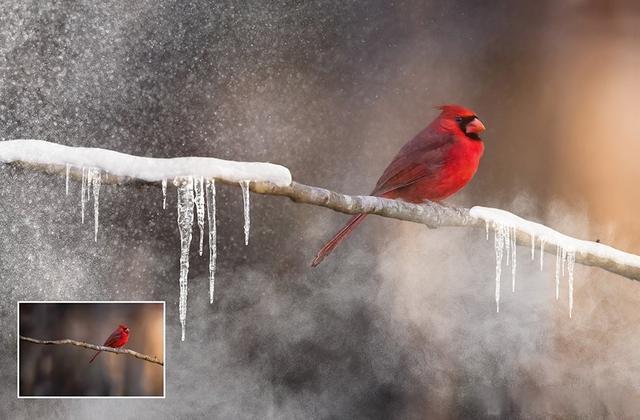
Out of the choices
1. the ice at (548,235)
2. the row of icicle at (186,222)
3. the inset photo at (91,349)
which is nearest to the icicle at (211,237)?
the row of icicle at (186,222)

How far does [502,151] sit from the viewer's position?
143 inches

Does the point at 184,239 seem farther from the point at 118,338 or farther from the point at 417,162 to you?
the point at 417,162

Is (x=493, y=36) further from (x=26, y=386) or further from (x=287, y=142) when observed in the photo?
(x=26, y=386)

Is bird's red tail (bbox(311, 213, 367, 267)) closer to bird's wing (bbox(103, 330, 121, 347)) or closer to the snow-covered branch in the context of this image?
the snow-covered branch

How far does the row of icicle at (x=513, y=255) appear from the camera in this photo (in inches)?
136

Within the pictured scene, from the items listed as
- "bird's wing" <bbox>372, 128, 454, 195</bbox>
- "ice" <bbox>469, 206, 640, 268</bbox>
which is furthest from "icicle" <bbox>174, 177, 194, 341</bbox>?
"ice" <bbox>469, 206, 640, 268</bbox>

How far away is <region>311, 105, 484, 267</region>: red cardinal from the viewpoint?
11.1 feet

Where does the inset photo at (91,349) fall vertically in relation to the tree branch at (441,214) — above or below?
below

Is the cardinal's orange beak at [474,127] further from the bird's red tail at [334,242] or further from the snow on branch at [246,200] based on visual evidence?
the bird's red tail at [334,242]

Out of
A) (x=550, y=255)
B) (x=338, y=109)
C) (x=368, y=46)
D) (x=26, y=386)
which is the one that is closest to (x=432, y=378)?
(x=550, y=255)

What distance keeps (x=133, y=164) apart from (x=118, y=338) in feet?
3.74

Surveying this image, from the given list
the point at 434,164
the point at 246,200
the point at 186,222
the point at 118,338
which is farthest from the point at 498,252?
the point at 118,338

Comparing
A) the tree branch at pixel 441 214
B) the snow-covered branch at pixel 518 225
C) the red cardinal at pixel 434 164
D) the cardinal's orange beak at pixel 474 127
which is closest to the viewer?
the tree branch at pixel 441 214

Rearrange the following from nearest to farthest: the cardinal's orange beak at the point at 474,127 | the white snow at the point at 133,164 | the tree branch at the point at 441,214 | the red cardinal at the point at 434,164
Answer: the white snow at the point at 133,164, the tree branch at the point at 441,214, the red cardinal at the point at 434,164, the cardinal's orange beak at the point at 474,127
